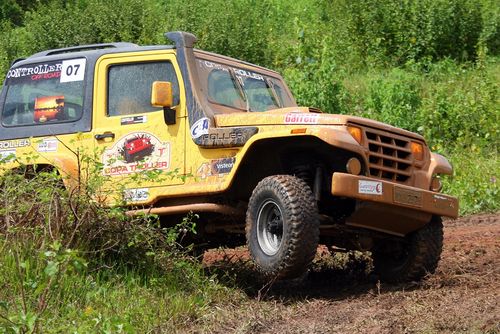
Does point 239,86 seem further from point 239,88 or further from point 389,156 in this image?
point 389,156

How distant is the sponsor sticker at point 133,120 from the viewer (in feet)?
24.3

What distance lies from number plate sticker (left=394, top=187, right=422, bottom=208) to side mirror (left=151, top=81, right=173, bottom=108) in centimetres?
182

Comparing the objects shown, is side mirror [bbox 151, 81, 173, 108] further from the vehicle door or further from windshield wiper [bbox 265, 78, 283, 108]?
windshield wiper [bbox 265, 78, 283, 108]

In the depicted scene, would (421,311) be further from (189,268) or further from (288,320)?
(189,268)

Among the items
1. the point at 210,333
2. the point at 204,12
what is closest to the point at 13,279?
the point at 210,333

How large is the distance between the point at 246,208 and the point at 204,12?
13.2 meters

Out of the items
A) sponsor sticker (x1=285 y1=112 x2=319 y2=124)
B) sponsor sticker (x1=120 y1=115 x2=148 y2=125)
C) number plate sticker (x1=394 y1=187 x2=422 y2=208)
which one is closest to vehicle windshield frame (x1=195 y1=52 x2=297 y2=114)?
sponsor sticker (x1=120 y1=115 x2=148 y2=125)

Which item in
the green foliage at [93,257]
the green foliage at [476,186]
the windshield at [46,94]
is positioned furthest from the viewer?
the green foliage at [476,186]

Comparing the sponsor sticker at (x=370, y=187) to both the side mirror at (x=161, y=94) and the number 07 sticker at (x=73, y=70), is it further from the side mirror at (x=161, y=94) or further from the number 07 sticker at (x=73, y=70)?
the number 07 sticker at (x=73, y=70)

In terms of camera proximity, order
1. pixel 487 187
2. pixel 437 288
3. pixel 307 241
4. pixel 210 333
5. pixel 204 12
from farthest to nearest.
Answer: pixel 204 12
pixel 487 187
pixel 437 288
pixel 307 241
pixel 210 333

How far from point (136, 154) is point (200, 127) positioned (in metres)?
0.61

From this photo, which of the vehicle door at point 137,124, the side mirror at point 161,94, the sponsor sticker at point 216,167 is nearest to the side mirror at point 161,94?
the side mirror at point 161,94

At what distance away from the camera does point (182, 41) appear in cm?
748

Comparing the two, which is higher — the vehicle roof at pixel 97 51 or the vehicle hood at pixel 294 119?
the vehicle roof at pixel 97 51
